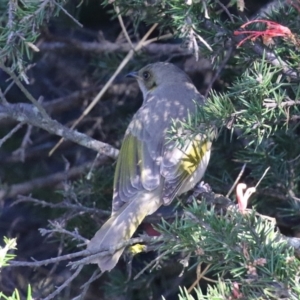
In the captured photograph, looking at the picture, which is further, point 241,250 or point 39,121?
point 39,121

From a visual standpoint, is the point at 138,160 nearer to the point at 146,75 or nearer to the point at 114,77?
the point at 114,77

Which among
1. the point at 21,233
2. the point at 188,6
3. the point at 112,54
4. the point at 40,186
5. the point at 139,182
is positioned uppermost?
the point at 188,6

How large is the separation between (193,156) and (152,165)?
0.31 meters

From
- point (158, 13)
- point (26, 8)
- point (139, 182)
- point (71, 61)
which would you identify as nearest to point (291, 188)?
point (139, 182)

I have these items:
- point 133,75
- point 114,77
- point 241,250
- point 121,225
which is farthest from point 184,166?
point 241,250

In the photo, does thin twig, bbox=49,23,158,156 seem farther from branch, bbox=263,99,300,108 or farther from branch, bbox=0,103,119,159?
branch, bbox=263,99,300,108

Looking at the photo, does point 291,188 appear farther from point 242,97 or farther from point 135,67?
point 135,67

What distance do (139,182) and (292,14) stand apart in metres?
1.34

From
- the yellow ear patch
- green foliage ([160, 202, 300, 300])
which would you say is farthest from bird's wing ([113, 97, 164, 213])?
green foliage ([160, 202, 300, 300])

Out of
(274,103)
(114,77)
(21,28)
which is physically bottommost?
(114,77)

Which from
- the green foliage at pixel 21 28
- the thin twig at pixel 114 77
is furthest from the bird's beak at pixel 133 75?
the green foliage at pixel 21 28

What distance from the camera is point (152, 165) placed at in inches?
156

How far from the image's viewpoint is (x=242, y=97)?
259 cm

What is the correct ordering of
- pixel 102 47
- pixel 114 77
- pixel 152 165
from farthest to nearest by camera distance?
pixel 102 47
pixel 114 77
pixel 152 165
